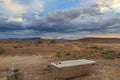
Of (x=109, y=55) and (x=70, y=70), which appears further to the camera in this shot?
(x=109, y=55)

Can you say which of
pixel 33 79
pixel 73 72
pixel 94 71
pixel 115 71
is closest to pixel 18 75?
pixel 33 79

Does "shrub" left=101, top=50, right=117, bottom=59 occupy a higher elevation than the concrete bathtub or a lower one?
lower

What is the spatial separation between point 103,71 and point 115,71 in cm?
58

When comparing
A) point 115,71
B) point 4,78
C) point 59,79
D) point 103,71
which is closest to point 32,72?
point 4,78

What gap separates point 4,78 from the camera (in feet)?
22.7

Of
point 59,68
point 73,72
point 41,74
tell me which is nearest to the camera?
point 59,68

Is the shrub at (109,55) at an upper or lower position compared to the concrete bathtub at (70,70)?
lower

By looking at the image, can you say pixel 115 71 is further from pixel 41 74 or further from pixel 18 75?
pixel 18 75

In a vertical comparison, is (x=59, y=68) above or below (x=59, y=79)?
above

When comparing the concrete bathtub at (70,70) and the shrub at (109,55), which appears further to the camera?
the shrub at (109,55)

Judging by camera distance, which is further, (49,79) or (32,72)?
(32,72)

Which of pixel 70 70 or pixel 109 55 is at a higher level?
pixel 70 70

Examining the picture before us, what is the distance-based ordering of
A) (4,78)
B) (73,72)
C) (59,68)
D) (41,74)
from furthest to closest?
(41,74)
(4,78)
(73,72)
(59,68)

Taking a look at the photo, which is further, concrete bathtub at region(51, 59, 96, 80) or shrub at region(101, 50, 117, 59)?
shrub at region(101, 50, 117, 59)
